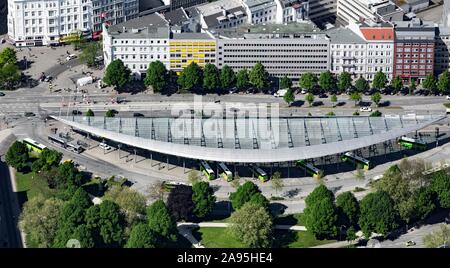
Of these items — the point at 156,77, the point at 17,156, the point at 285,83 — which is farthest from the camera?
the point at 285,83

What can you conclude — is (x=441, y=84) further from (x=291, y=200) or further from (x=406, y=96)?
(x=291, y=200)

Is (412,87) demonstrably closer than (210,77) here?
No

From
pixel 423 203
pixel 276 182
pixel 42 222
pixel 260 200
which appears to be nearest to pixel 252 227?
pixel 260 200

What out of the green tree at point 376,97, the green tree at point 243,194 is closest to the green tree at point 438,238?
the green tree at point 243,194

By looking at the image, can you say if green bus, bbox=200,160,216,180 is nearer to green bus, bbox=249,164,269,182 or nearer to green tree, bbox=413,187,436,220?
green bus, bbox=249,164,269,182

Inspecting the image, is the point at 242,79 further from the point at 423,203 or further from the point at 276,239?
the point at 423,203
